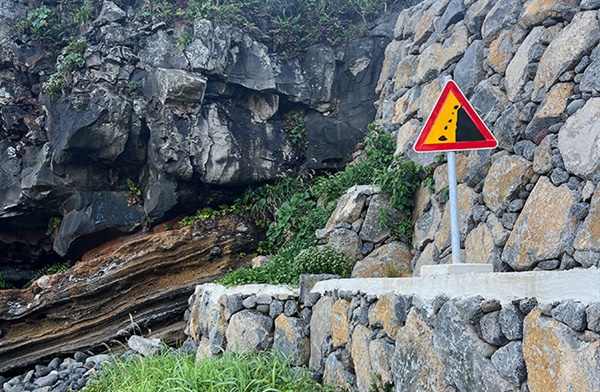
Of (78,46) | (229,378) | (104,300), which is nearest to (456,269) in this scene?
(229,378)

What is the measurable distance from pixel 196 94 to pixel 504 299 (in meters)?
7.81

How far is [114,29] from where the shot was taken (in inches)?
383

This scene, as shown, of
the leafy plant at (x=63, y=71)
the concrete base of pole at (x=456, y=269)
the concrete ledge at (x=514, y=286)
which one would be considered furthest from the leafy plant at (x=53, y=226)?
the concrete base of pole at (x=456, y=269)

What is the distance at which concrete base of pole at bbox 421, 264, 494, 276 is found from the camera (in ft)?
9.84

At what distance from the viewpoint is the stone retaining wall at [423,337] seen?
6.55 ft

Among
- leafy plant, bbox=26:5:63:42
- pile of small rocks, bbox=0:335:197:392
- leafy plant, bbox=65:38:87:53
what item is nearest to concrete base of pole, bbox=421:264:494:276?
pile of small rocks, bbox=0:335:197:392

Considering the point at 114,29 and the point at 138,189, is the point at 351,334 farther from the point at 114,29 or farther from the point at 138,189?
the point at 114,29

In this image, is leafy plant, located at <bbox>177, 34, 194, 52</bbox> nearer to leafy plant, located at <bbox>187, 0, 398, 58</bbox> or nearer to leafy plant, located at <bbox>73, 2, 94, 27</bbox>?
leafy plant, located at <bbox>187, 0, 398, 58</bbox>

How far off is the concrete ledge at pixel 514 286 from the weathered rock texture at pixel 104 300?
606 centimetres

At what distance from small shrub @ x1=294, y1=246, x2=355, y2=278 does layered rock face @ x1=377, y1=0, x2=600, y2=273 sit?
3.38 feet

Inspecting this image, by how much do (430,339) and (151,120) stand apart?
759 cm

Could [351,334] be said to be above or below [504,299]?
below

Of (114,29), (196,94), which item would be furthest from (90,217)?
(114,29)

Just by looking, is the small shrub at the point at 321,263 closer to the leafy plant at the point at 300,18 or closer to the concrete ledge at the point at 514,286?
the concrete ledge at the point at 514,286
